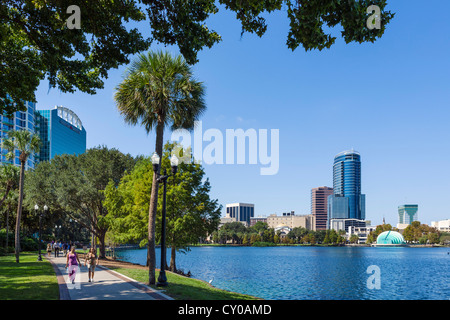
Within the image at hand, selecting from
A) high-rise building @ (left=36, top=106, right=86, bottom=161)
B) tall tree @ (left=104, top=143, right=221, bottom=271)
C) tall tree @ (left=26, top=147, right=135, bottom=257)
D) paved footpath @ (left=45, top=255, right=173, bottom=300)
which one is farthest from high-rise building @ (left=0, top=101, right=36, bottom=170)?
paved footpath @ (left=45, top=255, right=173, bottom=300)

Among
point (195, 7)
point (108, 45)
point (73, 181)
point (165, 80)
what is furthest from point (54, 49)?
point (73, 181)

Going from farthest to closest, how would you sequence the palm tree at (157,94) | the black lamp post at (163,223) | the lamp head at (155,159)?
1. the palm tree at (157,94)
2. the lamp head at (155,159)
3. the black lamp post at (163,223)

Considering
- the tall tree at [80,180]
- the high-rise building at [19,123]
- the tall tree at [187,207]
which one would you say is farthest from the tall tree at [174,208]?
the high-rise building at [19,123]

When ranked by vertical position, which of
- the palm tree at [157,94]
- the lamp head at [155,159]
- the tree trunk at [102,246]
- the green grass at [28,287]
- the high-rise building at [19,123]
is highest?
the high-rise building at [19,123]

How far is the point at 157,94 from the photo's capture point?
62.3 feet

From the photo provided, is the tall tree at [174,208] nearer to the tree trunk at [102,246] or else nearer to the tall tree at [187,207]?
the tall tree at [187,207]

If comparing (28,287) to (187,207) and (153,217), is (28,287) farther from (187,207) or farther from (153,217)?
(187,207)

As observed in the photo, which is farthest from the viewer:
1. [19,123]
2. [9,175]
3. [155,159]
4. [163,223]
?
[19,123]

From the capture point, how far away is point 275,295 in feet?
86.3

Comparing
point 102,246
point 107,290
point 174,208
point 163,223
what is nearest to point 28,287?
point 107,290

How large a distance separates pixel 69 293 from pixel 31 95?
786cm

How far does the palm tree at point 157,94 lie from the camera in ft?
61.7

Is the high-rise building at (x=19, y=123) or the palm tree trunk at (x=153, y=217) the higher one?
the high-rise building at (x=19, y=123)

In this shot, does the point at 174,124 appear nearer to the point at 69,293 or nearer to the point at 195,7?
the point at 69,293
